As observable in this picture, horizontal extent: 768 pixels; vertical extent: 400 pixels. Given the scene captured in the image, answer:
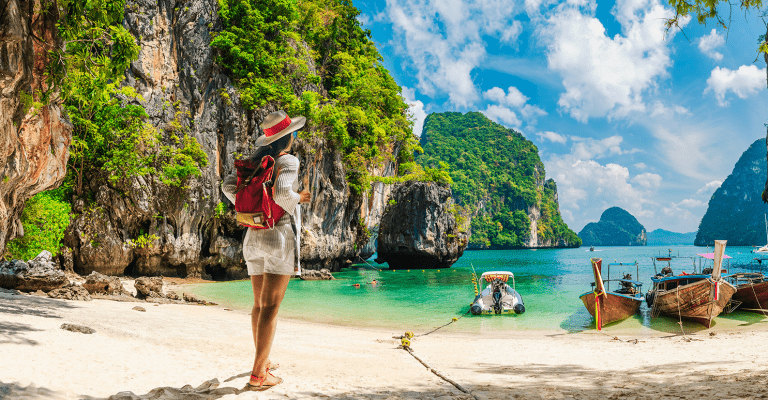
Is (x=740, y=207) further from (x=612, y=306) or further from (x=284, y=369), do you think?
(x=284, y=369)

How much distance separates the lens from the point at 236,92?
21953 mm

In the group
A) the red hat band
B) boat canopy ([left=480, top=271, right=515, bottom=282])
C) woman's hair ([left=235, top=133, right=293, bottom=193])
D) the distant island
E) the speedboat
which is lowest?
the speedboat

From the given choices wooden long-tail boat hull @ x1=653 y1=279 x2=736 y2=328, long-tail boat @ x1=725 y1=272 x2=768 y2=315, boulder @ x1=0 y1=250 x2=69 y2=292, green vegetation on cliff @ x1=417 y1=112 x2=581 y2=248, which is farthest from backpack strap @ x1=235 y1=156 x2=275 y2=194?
green vegetation on cliff @ x1=417 y1=112 x2=581 y2=248

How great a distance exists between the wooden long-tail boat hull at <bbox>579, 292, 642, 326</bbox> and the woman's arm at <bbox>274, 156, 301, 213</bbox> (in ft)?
39.2

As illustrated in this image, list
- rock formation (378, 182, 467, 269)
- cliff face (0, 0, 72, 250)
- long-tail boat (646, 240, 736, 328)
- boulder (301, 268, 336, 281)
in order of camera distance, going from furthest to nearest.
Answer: rock formation (378, 182, 467, 269), boulder (301, 268, 336, 281), long-tail boat (646, 240, 736, 328), cliff face (0, 0, 72, 250)

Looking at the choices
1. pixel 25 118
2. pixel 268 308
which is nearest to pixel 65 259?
pixel 25 118

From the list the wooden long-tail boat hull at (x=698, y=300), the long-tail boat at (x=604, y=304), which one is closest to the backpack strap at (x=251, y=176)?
the long-tail boat at (x=604, y=304)

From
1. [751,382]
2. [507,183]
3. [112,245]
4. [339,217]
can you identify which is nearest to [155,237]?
[112,245]

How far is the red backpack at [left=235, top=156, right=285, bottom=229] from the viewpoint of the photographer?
279 cm

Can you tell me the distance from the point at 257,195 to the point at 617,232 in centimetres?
20085

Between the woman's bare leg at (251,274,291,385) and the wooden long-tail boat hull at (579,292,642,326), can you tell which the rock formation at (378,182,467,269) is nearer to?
the wooden long-tail boat hull at (579,292,642,326)

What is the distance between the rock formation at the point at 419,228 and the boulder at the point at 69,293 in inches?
1100

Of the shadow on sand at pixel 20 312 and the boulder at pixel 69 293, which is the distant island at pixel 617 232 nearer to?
the boulder at pixel 69 293

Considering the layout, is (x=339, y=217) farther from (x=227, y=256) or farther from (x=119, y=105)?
(x=119, y=105)
